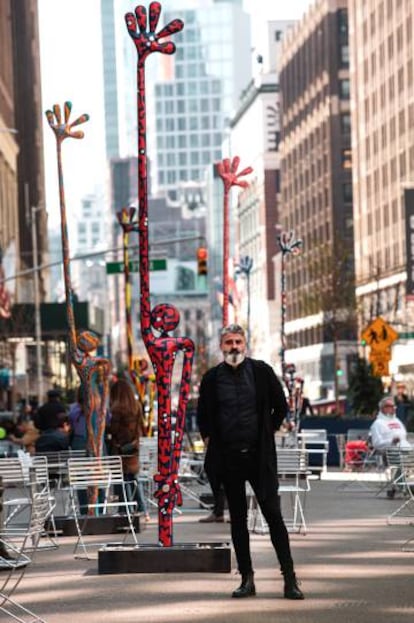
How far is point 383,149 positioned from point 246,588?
4111 inches

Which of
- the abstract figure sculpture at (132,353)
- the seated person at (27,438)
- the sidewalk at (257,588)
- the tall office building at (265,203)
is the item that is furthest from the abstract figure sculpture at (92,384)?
the tall office building at (265,203)

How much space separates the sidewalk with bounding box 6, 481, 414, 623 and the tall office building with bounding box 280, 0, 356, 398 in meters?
106

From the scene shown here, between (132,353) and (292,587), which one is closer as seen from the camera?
(292,587)

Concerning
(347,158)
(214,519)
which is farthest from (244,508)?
(347,158)

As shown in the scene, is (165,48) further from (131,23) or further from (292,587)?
(292,587)

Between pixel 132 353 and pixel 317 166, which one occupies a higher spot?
pixel 317 166

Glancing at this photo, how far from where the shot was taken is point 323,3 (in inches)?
5487

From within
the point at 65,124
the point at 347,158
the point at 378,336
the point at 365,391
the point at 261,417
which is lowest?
the point at 261,417

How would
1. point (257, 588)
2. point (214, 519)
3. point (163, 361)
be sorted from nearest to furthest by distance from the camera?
1. point (257, 588)
2. point (163, 361)
3. point (214, 519)

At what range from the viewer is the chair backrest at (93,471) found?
18.1 m

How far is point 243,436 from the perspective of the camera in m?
13.4

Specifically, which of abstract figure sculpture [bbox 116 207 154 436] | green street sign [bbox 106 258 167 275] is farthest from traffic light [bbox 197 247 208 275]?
abstract figure sculpture [bbox 116 207 154 436]

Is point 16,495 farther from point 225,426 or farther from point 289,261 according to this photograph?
point 289,261

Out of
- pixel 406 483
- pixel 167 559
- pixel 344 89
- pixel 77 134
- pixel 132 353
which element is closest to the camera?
pixel 167 559
